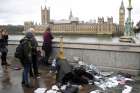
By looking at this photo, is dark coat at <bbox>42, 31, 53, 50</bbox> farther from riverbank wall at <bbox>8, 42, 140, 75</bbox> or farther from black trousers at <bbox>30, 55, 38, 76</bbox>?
black trousers at <bbox>30, 55, 38, 76</bbox>

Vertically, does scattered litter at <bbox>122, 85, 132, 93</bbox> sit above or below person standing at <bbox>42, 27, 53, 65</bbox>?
below

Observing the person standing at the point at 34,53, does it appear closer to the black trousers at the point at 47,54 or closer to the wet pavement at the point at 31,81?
the wet pavement at the point at 31,81

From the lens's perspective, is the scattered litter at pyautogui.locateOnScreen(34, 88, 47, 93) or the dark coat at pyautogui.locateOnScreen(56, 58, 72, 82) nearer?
the scattered litter at pyautogui.locateOnScreen(34, 88, 47, 93)

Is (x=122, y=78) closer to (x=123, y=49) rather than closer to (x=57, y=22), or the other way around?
(x=123, y=49)

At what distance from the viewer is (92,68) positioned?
459 inches

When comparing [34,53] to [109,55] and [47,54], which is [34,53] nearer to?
[47,54]

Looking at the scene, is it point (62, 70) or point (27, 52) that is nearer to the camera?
point (27, 52)

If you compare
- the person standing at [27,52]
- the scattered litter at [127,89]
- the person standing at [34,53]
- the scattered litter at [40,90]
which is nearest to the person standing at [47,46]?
the person standing at [34,53]

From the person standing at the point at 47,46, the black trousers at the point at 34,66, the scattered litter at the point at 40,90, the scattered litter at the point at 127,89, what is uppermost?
the person standing at the point at 47,46

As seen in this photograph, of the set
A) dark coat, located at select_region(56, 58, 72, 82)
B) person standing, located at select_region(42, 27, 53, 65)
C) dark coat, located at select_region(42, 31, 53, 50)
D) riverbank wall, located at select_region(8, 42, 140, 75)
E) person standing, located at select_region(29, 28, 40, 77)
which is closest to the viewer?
dark coat, located at select_region(56, 58, 72, 82)

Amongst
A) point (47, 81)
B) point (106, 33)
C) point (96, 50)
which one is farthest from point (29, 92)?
point (106, 33)

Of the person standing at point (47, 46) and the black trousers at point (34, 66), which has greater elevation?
the person standing at point (47, 46)

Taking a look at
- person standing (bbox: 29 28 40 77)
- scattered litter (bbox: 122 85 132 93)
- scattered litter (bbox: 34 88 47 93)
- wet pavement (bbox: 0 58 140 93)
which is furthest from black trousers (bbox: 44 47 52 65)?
scattered litter (bbox: 122 85 132 93)

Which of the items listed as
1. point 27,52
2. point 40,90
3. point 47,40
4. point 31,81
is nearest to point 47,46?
point 47,40
